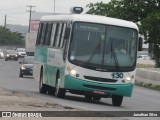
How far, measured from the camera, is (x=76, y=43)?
909 inches

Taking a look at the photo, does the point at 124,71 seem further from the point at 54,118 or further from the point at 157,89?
the point at 157,89

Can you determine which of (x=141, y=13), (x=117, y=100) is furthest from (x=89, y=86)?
(x=141, y=13)

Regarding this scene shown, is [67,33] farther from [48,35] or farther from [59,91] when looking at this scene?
[48,35]

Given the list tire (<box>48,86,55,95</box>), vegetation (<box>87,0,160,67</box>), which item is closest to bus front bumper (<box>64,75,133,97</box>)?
tire (<box>48,86,55,95</box>)

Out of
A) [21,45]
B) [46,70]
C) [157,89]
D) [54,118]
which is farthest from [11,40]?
[54,118]

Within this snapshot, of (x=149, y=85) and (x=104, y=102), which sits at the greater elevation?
(x=104, y=102)

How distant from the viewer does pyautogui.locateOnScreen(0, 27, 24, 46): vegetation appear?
163875 millimetres

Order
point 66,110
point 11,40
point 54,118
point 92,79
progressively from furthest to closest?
point 11,40 → point 92,79 → point 66,110 → point 54,118

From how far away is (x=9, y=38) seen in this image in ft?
551

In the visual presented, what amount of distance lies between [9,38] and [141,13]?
4088 inches

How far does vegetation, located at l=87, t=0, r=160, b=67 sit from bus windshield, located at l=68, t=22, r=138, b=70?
36938mm

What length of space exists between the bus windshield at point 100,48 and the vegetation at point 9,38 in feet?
462

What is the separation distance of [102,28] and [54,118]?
8458 millimetres

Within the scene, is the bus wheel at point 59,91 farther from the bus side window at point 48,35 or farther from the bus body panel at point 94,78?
the bus side window at point 48,35
